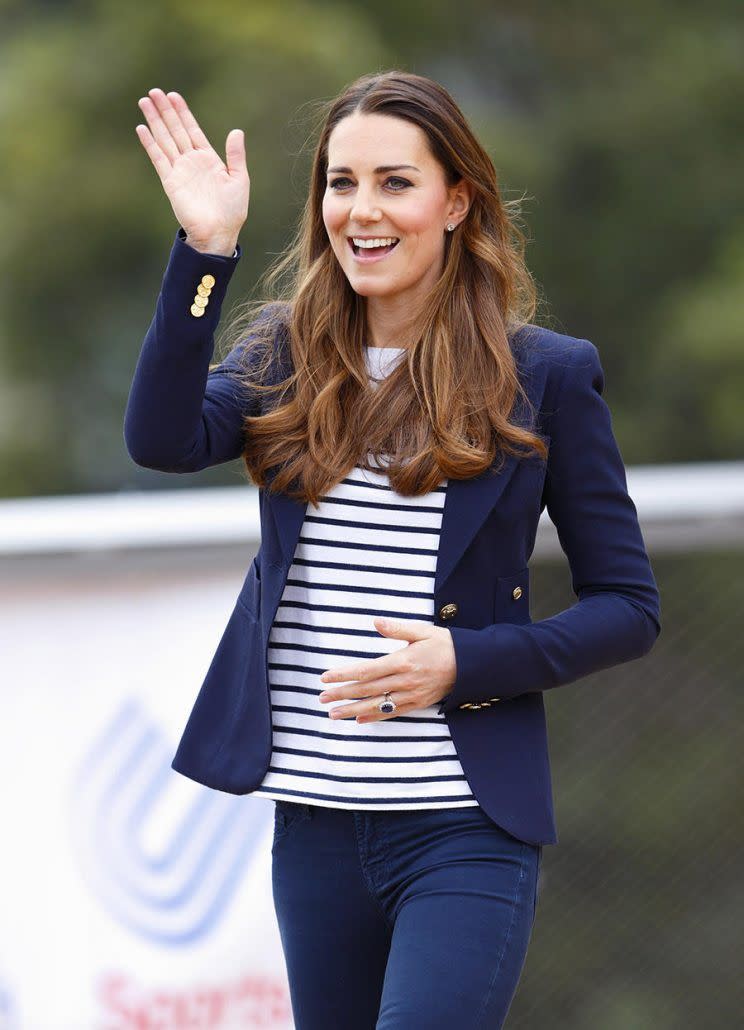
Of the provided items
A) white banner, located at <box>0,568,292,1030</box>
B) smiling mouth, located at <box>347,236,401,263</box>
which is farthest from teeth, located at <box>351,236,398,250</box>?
white banner, located at <box>0,568,292,1030</box>

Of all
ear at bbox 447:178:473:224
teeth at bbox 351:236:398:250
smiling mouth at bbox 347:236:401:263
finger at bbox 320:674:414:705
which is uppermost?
ear at bbox 447:178:473:224

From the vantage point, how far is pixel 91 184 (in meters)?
9.75

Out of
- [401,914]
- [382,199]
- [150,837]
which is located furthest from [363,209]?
[150,837]

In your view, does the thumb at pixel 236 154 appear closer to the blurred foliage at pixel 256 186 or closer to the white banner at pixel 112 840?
the white banner at pixel 112 840

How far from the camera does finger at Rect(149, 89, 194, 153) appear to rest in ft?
7.63

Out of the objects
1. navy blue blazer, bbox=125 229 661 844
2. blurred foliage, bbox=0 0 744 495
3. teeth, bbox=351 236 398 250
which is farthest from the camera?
blurred foliage, bbox=0 0 744 495

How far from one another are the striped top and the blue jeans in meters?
0.04

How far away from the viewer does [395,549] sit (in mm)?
2307

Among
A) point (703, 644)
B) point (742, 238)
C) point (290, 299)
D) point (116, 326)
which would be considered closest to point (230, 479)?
point (116, 326)

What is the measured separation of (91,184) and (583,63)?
308 cm

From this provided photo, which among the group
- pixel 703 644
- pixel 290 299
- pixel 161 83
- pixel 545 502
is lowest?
pixel 703 644

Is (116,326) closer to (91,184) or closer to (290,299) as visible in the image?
(91,184)

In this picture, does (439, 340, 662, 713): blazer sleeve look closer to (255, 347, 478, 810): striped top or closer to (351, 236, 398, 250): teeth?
(255, 347, 478, 810): striped top

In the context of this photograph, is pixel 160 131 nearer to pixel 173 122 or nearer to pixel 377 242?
pixel 173 122
